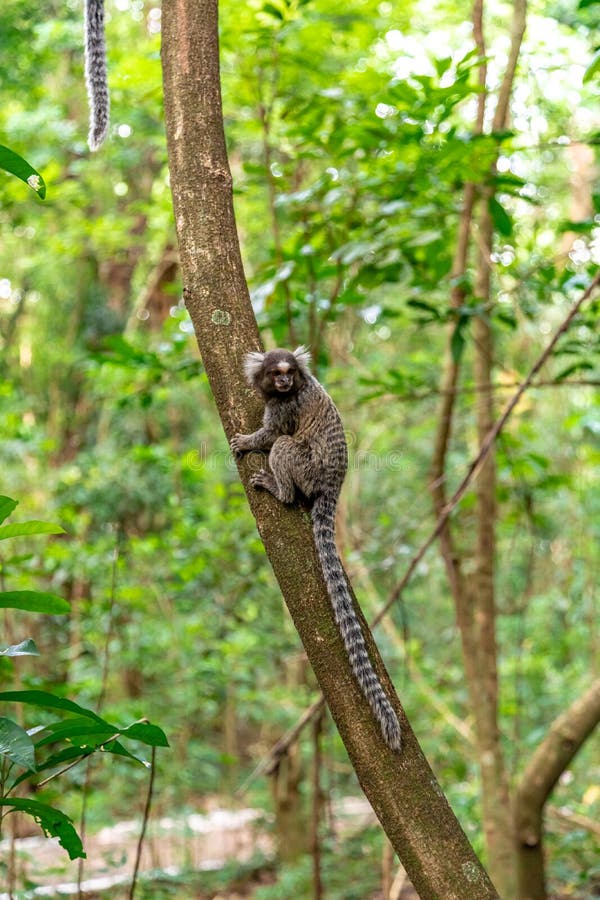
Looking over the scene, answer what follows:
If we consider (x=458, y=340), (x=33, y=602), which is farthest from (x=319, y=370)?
(x=33, y=602)

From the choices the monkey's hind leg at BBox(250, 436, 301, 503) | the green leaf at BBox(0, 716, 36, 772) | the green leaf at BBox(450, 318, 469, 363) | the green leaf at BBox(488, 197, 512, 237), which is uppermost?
the green leaf at BBox(488, 197, 512, 237)

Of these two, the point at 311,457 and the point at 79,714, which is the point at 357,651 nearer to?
the point at 79,714

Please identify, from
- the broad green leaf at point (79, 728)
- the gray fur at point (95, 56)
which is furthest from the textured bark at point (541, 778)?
the gray fur at point (95, 56)

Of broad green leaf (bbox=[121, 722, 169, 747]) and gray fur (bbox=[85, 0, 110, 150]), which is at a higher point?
gray fur (bbox=[85, 0, 110, 150])

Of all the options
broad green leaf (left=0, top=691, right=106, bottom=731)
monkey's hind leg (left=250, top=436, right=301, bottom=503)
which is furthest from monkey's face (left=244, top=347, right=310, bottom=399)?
broad green leaf (left=0, top=691, right=106, bottom=731)

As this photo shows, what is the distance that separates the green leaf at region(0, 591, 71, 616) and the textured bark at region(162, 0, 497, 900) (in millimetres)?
571

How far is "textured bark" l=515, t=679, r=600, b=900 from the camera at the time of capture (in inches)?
165

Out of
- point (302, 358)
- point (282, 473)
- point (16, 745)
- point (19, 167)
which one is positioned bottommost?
point (16, 745)

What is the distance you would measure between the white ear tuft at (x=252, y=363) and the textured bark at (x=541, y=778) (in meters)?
2.55

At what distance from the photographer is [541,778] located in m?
4.36

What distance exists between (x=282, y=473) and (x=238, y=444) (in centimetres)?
42

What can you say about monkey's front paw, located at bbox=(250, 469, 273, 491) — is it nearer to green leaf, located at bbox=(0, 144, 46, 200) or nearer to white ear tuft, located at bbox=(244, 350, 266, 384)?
white ear tuft, located at bbox=(244, 350, 266, 384)

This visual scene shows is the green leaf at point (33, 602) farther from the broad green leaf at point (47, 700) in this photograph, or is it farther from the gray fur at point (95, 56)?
the gray fur at point (95, 56)

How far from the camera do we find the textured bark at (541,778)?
4.20 metres
